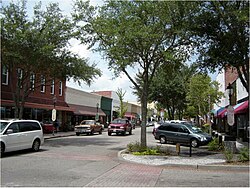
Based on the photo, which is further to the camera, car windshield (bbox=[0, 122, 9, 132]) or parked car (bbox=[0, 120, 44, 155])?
car windshield (bbox=[0, 122, 9, 132])

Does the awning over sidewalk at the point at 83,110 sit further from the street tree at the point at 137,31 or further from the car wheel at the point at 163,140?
the street tree at the point at 137,31

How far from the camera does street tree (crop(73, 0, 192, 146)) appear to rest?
15617mm

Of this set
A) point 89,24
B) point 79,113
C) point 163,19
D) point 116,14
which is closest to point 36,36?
point 89,24

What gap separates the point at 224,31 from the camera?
15.0 metres

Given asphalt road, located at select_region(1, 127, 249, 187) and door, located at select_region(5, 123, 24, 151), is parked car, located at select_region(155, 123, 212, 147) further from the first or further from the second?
door, located at select_region(5, 123, 24, 151)

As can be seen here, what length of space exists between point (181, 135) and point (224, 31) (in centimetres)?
1034

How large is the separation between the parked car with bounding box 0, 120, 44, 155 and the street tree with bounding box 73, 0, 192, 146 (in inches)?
220

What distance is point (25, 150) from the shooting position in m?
17.5

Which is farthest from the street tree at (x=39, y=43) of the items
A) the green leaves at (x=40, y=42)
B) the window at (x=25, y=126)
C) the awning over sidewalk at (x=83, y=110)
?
the awning over sidewalk at (x=83, y=110)

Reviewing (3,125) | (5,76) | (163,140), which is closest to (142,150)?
(3,125)

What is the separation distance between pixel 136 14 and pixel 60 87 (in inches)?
1028

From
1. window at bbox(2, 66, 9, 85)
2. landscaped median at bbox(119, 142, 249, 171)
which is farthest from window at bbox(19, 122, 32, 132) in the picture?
window at bbox(2, 66, 9, 85)

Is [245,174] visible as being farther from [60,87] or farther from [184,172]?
[60,87]

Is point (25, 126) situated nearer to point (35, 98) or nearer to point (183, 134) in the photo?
point (183, 134)
